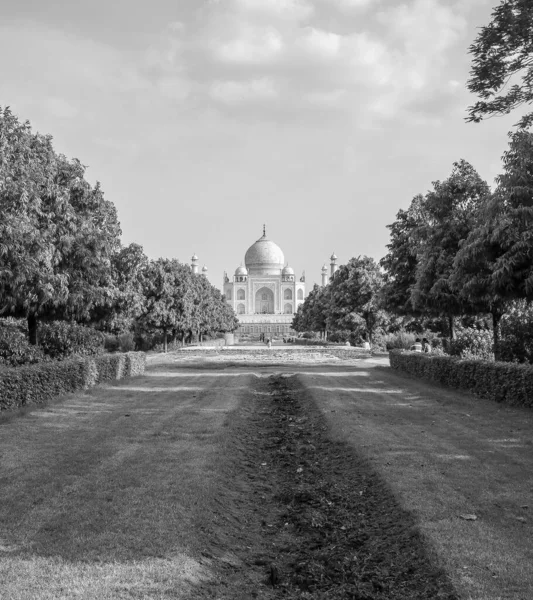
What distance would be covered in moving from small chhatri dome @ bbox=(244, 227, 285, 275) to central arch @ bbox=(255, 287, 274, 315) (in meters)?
4.70

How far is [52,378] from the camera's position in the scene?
13.5 m

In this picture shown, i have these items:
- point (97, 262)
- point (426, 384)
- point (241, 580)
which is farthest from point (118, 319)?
point (241, 580)

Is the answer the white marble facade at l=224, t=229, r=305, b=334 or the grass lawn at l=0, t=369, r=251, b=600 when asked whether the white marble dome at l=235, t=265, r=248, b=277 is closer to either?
the white marble facade at l=224, t=229, r=305, b=334

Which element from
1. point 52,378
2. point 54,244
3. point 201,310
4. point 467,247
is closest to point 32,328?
point 54,244

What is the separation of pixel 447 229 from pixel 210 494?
588 inches

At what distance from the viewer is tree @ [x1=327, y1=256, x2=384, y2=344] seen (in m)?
40.3

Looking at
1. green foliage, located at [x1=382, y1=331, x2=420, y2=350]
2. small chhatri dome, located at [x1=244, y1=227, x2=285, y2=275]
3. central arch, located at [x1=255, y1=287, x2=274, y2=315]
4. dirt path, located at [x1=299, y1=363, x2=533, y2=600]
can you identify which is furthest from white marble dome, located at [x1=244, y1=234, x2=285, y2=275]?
dirt path, located at [x1=299, y1=363, x2=533, y2=600]

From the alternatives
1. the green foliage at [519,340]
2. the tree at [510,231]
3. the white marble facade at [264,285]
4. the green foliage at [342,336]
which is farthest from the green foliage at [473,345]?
the white marble facade at [264,285]

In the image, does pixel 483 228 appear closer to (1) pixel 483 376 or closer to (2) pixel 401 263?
(1) pixel 483 376

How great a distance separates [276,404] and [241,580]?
10.4 meters

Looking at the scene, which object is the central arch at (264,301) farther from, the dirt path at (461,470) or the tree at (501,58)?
the tree at (501,58)

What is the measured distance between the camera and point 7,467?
7402mm

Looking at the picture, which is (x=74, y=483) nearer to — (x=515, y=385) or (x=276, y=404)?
(x=276, y=404)

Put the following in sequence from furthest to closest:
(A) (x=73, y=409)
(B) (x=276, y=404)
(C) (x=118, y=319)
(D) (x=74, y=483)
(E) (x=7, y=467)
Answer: (C) (x=118, y=319) < (B) (x=276, y=404) < (A) (x=73, y=409) < (E) (x=7, y=467) < (D) (x=74, y=483)
